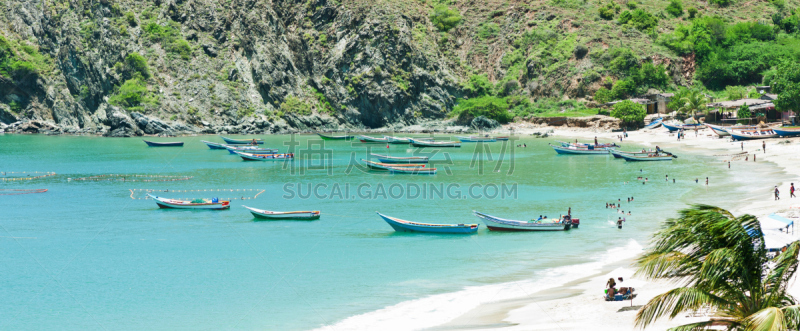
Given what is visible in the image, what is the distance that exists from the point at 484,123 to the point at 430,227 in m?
119

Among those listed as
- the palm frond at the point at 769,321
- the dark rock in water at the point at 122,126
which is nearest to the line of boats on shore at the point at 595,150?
the palm frond at the point at 769,321

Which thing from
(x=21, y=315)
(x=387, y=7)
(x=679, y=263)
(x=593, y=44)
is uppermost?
(x=387, y=7)

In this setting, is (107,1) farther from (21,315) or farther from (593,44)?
(21,315)

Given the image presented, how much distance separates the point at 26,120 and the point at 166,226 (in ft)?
473

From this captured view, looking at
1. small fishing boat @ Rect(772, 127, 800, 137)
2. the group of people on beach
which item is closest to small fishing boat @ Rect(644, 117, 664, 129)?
small fishing boat @ Rect(772, 127, 800, 137)

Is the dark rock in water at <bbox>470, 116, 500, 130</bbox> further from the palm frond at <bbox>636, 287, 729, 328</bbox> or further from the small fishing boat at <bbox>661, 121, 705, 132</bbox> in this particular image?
the palm frond at <bbox>636, 287, 729, 328</bbox>

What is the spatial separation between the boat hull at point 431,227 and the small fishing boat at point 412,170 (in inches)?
1501

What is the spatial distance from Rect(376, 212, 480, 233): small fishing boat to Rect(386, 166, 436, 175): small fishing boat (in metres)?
38.2

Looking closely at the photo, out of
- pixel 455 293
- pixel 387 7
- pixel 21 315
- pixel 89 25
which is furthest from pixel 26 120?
pixel 455 293

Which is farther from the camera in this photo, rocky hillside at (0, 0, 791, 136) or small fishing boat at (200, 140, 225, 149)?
rocky hillside at (0, 0, 791, 136)

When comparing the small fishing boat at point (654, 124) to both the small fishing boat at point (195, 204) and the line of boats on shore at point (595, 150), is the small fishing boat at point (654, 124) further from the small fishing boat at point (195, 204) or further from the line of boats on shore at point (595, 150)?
the small fishing boat at point (195, 204)

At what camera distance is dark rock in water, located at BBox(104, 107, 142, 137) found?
159 meters

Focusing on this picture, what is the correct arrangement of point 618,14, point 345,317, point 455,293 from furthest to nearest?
point 618,14 → point 455,293 → point 345,317

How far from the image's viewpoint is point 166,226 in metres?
52.1
